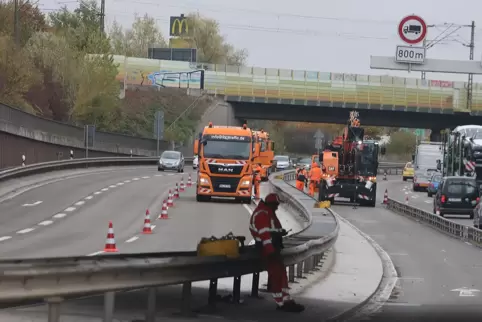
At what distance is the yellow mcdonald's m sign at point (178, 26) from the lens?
176m

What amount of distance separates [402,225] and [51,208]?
12.7 m

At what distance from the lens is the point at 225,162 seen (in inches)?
1793

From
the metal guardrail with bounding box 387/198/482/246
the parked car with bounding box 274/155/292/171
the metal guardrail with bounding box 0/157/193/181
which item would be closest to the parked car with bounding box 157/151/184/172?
the metal guardrail with bounding box 0/157/193/181

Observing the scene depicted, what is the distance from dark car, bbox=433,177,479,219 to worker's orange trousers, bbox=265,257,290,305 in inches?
1288

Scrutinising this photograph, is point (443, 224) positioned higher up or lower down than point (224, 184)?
lower down

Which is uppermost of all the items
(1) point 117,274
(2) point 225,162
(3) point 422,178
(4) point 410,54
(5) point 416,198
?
(4) point 410,54

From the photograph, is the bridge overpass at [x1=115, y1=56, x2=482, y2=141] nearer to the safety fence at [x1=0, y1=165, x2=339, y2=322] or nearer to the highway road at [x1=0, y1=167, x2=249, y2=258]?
the highway road at [x1=0, y1=167, x2=249, y2=258]

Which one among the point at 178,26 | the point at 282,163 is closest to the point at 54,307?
the point at 282,163

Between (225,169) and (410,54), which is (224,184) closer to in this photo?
(225,169)

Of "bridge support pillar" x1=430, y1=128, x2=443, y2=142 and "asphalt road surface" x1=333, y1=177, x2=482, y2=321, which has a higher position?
"bridge support pillar" x1=430, y1=128, x2=443, y2=142

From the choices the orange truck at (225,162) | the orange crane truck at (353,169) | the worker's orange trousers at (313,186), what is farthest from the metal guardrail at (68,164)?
the orange crane truck at (353,169)

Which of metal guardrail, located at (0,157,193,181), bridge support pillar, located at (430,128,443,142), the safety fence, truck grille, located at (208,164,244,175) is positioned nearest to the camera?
the safety fence

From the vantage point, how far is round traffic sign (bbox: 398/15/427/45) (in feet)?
91.8

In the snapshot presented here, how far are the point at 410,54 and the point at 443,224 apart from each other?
10.1 m
